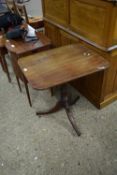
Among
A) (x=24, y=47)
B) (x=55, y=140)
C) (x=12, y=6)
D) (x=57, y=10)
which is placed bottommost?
(x=55, y=140)

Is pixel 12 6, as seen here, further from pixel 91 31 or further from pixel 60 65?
pixel 60 65

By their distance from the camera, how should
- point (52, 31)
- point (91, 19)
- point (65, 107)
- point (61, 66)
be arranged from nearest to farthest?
point (61, 66)
point (91, 19)
point (65, 107)
point (52, 31)

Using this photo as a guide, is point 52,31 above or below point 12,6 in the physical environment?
below

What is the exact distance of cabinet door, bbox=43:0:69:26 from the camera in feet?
6.17

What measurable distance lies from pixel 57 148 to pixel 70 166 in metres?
0.21

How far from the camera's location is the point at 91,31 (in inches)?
63.5

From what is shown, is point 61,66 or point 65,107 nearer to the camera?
point 61,66

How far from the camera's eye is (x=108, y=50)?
1509 mm

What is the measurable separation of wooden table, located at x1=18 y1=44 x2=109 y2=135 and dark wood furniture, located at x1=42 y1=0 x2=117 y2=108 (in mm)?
131

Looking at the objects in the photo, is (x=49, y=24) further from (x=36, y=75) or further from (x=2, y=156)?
(x=2, y=156)

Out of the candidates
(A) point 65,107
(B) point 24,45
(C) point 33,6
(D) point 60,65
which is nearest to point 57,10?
(B) point 24,45

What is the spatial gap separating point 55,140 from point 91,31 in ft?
3.75

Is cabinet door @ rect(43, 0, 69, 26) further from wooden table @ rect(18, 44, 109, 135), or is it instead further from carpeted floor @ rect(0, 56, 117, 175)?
carpeted floor @ rect(0, 56, 117, 175)

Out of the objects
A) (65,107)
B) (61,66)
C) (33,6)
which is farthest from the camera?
(33,6)
